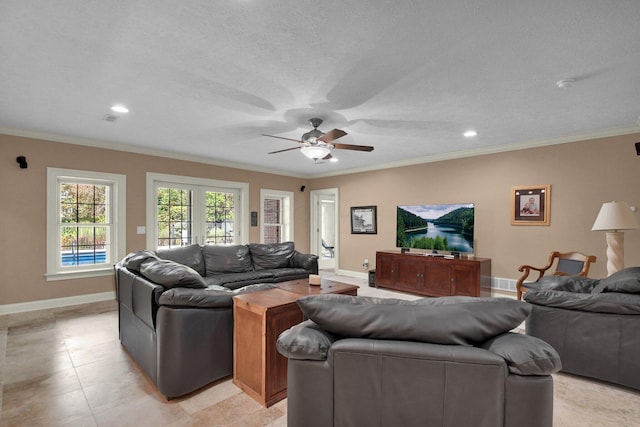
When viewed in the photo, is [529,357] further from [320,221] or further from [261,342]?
[320,221]

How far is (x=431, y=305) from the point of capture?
1.40 meters

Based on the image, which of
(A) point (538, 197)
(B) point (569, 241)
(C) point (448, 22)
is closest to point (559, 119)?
(A) point (538, 197)

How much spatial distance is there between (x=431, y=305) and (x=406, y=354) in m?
0.29

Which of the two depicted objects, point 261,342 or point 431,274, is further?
point 431,274

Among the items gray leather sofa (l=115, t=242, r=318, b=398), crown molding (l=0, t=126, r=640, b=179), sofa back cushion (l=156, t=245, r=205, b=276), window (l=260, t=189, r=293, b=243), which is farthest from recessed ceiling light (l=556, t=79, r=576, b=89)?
window (l=260, t=189, r=293, b=243)

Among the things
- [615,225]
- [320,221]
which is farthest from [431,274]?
[320,221]

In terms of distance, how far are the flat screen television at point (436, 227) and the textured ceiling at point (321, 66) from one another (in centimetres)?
158

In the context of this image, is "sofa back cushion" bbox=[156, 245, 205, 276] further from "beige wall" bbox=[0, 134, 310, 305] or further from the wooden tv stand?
the wooden tv stand

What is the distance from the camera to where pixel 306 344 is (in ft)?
4.26

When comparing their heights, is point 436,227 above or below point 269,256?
above

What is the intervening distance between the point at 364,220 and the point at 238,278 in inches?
133

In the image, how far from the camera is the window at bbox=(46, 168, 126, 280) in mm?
4500

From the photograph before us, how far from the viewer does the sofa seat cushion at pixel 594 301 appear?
7.56 ft

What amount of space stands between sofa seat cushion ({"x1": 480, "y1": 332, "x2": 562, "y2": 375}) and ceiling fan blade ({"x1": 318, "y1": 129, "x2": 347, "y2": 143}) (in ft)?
7.56
